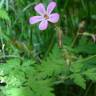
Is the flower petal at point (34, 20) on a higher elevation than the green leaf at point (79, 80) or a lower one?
higher

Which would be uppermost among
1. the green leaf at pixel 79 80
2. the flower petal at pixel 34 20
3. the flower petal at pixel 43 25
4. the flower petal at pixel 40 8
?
the flower petal at pixel 40 8

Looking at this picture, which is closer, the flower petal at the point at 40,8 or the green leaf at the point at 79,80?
the green leaf at the point at 79,80

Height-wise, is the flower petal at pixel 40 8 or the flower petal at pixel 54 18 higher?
the flower petal at pixel 40 8

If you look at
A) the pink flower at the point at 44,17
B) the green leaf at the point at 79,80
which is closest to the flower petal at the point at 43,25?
the pink flower at the point at 44,17

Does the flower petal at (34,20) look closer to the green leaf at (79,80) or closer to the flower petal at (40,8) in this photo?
the flower petal at (40,8)

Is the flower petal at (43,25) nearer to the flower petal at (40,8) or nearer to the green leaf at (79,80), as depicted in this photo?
the flower petal at (40,8)

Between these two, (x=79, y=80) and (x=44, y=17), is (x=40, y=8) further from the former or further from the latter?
(x=79, y=80)

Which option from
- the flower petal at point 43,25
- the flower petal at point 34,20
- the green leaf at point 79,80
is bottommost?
the green leaf at point 79,80

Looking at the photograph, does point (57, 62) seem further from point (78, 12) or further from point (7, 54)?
point (78, 12)

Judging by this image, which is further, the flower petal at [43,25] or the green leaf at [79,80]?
the flower petal at [43,25]
